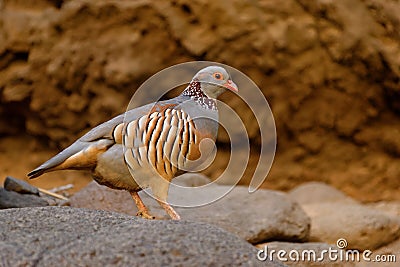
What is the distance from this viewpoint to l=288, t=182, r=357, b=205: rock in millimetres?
7100

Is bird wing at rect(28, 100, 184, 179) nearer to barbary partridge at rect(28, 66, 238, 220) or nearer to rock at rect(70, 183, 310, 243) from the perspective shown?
barbary partridge at rect(28, 66, 238, 220)

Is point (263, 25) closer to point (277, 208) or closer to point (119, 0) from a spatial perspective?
point (119, 0)

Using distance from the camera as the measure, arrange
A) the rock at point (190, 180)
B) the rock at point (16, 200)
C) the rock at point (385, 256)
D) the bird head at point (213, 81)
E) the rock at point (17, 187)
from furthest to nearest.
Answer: the rock at point (190, 180) → the rock at point (17, 187) → the rock at point (385, 256) → the rock at point (16, 200) → the bird head at point (213, 81)

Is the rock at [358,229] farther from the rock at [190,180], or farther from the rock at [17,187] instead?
the rock at [17,187]

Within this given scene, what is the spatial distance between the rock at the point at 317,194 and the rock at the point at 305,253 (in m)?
2.16

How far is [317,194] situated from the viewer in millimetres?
7223

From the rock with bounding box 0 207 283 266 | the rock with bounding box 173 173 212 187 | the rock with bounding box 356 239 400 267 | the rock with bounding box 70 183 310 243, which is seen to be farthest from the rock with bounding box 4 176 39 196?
the rock with bounding box 356 239 400 267

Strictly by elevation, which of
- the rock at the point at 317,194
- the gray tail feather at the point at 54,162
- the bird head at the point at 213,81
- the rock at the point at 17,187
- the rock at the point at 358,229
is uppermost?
the bird head at the point at 213,81

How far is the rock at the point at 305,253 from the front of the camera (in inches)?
174

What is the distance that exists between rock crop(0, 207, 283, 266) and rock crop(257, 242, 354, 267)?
1377 mm

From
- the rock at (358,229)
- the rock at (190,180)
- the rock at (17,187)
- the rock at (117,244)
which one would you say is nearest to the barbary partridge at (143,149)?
the rock at (117,244)

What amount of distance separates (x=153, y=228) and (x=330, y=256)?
1.99 metres

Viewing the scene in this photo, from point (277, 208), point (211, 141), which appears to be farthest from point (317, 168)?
point (211, 141)

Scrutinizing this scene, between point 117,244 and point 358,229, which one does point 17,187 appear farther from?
point 358,229
